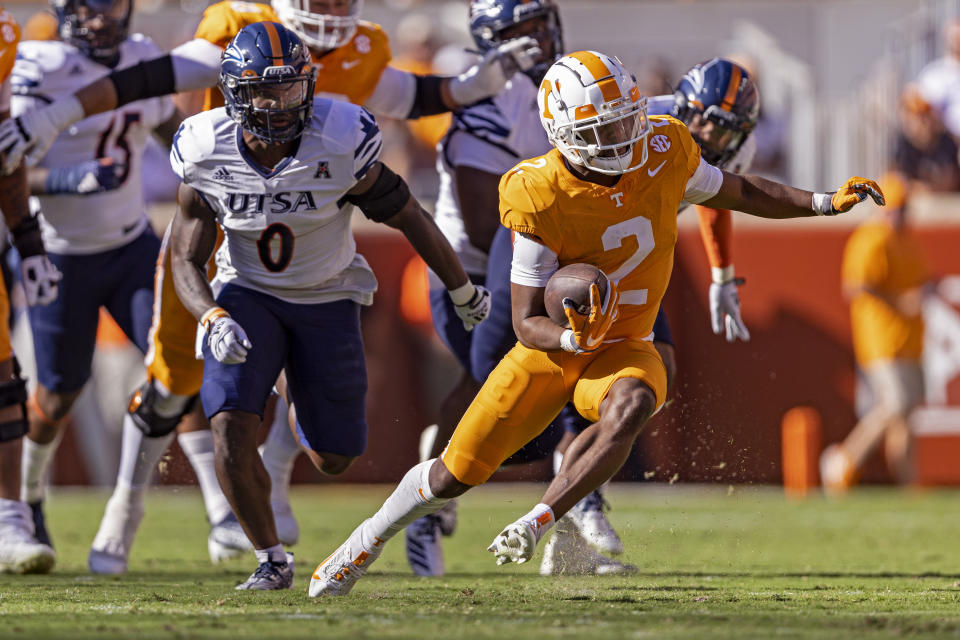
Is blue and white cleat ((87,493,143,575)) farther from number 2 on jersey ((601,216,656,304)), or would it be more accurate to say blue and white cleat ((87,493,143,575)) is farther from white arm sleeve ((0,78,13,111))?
number 2 on jersey ((601,216,656,304))

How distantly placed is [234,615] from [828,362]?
708 cm

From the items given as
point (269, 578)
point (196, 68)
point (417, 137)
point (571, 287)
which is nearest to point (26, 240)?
point (196, 68)

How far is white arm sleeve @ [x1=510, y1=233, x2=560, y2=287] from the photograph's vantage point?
16.0 feet

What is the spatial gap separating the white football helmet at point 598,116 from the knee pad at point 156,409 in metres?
2.00

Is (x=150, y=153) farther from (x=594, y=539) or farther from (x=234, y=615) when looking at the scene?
(x=234, y=615)

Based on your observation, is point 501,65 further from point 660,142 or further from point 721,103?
point 660,142

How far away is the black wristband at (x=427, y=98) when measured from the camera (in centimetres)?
633

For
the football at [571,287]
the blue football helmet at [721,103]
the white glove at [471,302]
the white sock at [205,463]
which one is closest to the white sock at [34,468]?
the white sock at [205,463]

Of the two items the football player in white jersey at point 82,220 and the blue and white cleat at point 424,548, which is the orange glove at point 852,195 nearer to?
the blue and white cleat at point 424,548

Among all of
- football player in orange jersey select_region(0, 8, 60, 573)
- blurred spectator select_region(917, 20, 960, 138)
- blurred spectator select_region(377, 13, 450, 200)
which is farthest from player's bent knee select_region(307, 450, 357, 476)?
blurred spectator select_region(917, 20, 960, 138)

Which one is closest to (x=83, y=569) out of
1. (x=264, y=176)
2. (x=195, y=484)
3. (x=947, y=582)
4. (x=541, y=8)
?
(x=195, y=484)

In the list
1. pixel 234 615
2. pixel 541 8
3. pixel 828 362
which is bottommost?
pixel 828 362

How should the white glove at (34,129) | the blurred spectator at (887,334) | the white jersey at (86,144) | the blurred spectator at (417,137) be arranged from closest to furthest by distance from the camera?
1. the white glove at (34,129)
2. the white jersey at (86,144)
3. the blurred spectator at (887,334)
4. the blurred spectator at (417,137)

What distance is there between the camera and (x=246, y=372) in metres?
5.20
